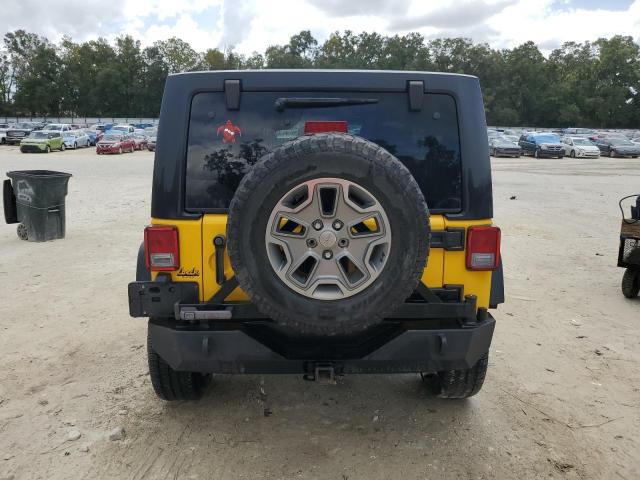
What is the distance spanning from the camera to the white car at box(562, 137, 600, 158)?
119 feet

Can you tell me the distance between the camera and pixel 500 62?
3504 inches

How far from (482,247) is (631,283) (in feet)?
13.9

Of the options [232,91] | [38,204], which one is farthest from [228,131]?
[38,204]

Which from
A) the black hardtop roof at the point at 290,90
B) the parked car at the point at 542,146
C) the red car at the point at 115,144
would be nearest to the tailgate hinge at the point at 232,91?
the black hardtop roof at the point at 290,90

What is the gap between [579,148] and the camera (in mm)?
36625

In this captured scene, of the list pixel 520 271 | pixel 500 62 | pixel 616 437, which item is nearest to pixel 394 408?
pixel 616 437

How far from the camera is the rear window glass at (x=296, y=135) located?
9.91ft

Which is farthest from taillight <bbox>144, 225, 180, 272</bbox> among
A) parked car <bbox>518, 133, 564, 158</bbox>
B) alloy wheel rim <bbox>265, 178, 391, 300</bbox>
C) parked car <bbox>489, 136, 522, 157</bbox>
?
parked car <bbox>518, 133, 564, 158</bbox>

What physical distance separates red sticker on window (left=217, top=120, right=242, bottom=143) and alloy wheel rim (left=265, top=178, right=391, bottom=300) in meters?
0.65

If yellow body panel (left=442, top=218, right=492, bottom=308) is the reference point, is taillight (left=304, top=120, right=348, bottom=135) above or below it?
above

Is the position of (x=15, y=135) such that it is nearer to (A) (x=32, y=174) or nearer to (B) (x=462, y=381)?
(A) (x=32, y=174)

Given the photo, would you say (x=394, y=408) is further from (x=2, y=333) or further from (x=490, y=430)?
(x=2, y=333)

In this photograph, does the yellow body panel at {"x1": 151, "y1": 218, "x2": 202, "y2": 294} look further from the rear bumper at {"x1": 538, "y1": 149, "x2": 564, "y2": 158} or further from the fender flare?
the rear bumper at {"x1": 538, "y1": 149, "x2": 564, "y2": 158}

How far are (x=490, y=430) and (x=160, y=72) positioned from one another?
325ft
